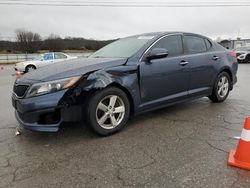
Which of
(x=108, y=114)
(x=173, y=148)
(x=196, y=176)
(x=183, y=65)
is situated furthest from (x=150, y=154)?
(x=183, y=65)

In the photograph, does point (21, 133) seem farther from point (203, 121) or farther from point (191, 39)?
point (191, 39)

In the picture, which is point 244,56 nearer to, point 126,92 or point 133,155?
point 126,92

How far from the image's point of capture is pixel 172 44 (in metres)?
4.19

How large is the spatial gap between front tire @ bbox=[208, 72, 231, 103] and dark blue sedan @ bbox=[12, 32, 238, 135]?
169 millimetres

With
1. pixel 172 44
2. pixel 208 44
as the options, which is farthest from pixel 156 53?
pixel 208 44

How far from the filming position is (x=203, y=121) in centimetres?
395

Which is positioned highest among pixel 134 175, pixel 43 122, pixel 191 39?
pixel 191 39

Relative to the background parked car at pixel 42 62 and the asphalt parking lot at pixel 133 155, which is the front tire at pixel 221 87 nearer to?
the asphalt parking lot at pixel 133 155

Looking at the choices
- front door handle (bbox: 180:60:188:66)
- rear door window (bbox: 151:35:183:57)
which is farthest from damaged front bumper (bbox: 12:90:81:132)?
front door handle (bbox: 180:60:188:66)

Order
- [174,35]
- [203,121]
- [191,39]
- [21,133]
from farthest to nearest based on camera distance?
[191,39], [174,35], [203,121], [21,133]

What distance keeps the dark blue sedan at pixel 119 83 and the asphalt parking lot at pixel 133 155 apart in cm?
32

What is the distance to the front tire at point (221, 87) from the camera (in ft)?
16.3

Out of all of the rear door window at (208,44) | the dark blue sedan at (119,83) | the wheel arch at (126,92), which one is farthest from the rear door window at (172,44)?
the wheel arch at (126,92)

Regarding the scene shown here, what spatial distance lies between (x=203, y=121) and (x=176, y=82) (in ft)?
2.72
